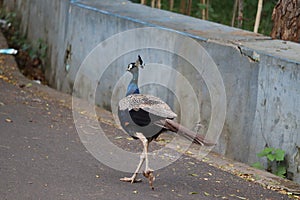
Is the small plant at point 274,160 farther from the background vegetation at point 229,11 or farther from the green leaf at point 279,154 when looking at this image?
the background vegetation at point 229,11

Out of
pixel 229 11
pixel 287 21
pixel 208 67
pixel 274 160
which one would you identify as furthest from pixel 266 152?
pixel 229 11

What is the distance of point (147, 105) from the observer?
6336 millimetres

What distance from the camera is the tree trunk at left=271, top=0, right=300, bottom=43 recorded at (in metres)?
8.52

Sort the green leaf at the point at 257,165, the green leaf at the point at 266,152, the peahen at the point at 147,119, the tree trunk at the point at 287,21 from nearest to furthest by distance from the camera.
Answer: the peahen at the point at 147,119, the green leaf at the point at 266,152, the green leaf at the point at 257,165, the tree trunk at the point at 287,21

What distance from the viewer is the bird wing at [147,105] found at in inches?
248

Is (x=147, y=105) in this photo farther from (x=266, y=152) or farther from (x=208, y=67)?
(x=208, y=67)

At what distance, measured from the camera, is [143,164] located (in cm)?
716

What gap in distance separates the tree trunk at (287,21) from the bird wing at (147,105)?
9.10ft

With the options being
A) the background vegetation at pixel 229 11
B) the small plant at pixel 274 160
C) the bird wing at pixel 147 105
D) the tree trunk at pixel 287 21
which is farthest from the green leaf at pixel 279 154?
the background vegetation at pixel 229 11

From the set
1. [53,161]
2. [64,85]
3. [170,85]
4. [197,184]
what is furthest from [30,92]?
[197,184]

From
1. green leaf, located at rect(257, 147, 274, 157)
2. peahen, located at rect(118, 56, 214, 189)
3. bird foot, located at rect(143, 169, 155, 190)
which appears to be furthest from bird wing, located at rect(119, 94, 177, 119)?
green leaf, located at rect(257, 147, 274, 157)

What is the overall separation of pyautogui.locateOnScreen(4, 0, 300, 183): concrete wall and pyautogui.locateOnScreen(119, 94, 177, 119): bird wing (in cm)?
128

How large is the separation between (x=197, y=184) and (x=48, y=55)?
15.6 ft

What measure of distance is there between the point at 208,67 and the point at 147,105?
172 centimetres
